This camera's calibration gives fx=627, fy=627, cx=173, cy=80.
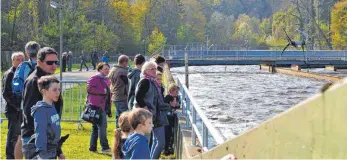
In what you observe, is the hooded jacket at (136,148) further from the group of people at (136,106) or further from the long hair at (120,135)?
the long hair at (120,135)

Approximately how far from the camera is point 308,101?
263 cm

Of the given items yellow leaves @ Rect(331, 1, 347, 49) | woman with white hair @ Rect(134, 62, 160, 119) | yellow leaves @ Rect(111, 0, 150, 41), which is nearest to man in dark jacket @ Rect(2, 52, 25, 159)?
woman with white hair @ Rect(134, 62, 160, 119)

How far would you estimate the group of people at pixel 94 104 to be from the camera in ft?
17.7

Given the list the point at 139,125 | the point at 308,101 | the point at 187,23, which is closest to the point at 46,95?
the point at 139,125

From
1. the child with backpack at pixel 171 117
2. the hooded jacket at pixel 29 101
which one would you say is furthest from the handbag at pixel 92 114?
the hooded jacket at pixel 29 101

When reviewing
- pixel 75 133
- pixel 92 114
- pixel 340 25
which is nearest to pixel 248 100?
pixel 75 133

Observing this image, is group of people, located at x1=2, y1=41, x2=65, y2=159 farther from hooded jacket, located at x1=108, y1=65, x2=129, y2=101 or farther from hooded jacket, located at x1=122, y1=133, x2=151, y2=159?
hooded jacket, located at x1=108, y1=65, x2=129, y2=101

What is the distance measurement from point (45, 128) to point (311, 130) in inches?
127

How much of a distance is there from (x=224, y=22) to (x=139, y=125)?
501ft

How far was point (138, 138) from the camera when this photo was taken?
4.94m

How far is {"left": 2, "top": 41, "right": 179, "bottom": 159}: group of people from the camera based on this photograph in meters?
5.39

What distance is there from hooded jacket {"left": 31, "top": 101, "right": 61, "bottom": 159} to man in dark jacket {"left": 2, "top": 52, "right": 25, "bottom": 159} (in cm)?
258

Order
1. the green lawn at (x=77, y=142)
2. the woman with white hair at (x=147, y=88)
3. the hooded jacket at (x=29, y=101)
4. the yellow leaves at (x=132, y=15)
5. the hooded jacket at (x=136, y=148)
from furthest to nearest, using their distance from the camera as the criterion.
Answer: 1. the yellow leaves at (x=132, y=15)
2. the green lawn at (x=77, y=142)
3. the woman with white hair at (x=147, y=88)
4. the hooded jacket at (x=29, y=101)
5. the hooded jacket at (x=136, y=148)

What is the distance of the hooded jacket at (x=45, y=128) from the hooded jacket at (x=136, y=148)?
2.75ft
